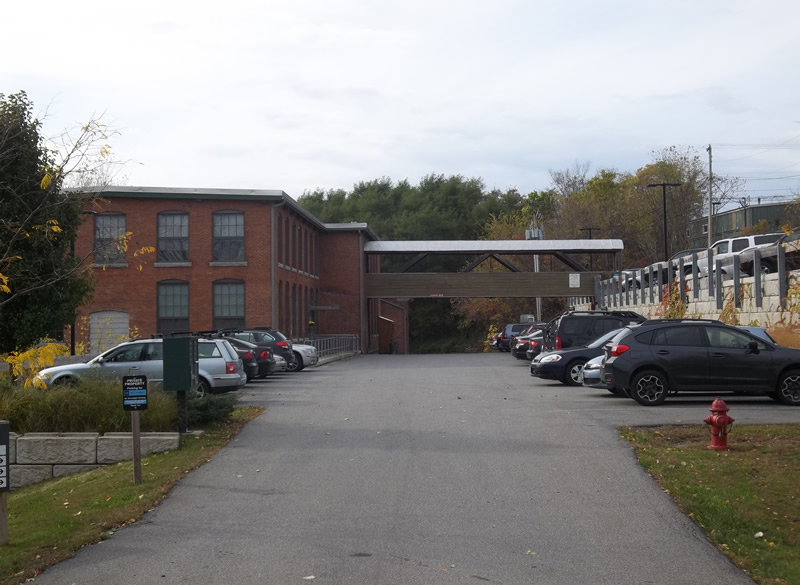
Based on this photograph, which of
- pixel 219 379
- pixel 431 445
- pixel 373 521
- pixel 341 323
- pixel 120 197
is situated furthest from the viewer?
pixel 341 323

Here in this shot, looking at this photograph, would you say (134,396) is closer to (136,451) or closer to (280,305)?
(136,451)

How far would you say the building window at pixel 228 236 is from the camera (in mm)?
46562

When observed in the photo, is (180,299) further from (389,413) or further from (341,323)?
(389,413)

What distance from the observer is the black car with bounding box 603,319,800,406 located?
17828 mm

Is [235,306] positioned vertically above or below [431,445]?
above

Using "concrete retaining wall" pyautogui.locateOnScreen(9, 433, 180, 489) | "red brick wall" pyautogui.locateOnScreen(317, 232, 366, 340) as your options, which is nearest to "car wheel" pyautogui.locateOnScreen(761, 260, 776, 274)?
"concrete retaining wall" pyautogui.locateOnScreen(9, 433, 180, 489)

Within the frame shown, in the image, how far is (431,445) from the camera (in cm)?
1327

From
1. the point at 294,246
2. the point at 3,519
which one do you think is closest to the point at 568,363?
the point at 3,519

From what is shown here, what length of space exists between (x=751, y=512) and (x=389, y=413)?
9.31 meters

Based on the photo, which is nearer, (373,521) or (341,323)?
(373,521)

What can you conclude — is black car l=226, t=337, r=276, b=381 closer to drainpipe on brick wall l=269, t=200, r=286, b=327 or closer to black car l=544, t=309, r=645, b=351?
black car l=544, t=309, r=645, b=351

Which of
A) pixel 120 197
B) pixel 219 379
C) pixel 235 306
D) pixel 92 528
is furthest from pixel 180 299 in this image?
pixel 92 528

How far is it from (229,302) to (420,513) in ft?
128

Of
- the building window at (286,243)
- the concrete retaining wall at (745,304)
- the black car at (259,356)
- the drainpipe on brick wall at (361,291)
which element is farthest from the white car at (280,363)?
the drainpipe on brick wall at (361,291)
